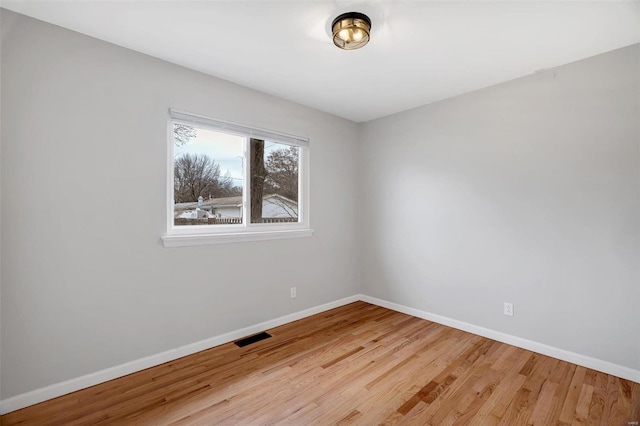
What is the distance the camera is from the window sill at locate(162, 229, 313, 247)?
2.44 metres

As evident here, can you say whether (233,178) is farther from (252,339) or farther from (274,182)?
(252,339)

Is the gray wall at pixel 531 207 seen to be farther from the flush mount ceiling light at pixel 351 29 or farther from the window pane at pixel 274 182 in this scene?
the flush mount ceiling light at pixel 351 29

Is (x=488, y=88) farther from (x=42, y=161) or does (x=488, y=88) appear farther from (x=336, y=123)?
(x=42, y=161)

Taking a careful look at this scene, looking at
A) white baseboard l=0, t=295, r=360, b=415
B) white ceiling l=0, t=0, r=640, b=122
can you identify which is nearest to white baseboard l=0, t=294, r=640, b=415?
white baseboard l=0, t=295, r=360, b=415

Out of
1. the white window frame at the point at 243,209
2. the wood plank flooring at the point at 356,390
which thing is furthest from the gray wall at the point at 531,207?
the white window frame at the point at 243,209

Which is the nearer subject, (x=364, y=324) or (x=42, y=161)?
(x=42, y=161)

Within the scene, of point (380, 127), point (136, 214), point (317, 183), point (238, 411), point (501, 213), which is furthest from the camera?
point (380, 127)

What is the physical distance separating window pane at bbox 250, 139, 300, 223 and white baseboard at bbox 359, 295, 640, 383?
1.85 metres

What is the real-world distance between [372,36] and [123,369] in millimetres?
3058

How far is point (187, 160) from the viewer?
2.64m

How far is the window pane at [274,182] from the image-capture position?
3.13m

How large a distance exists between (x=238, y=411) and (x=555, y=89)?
3.50 m

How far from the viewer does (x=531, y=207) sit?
2637 millimetres

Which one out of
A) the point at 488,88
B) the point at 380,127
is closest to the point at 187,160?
the point at 380,127
